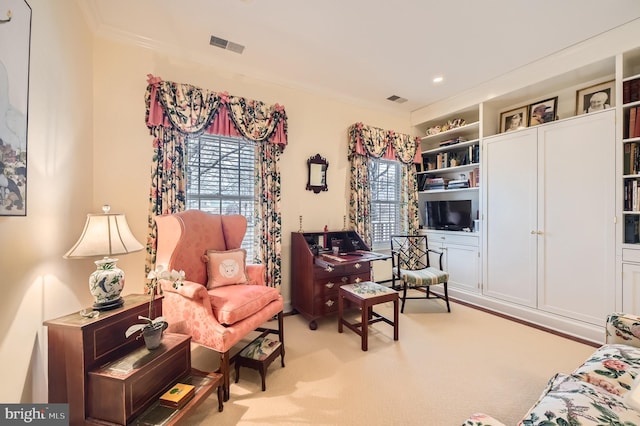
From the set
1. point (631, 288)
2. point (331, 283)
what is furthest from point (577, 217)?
point (331, 283)

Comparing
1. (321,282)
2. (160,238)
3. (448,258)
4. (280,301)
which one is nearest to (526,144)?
(448,258)

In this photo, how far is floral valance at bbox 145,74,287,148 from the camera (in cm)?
241

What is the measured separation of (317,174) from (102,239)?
236 centimetres

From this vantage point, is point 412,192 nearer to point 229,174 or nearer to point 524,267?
point 524,267

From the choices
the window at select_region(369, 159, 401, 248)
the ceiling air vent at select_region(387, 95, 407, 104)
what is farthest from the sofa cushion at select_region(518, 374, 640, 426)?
the ceiling air vent at select_region(387, 95, 407, 104)

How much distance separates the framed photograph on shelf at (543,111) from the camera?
303 centimetres

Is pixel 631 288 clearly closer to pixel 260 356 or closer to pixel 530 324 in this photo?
pixel 530 324

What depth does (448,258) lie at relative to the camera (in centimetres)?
395

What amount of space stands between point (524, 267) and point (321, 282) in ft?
8.08

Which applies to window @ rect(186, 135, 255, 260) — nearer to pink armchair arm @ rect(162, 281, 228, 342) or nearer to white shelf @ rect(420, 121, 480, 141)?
pink armchair arm @ rect(162, 281, 228, 342)

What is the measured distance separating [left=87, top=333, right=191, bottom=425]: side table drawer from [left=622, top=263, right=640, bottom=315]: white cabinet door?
149 inches

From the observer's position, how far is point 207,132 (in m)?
2.72

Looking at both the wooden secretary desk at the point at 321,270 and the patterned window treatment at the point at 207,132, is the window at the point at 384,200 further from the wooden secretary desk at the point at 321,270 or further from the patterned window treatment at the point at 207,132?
the patterned window treatment at the point at 207,132

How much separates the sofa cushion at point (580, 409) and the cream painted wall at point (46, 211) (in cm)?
226
